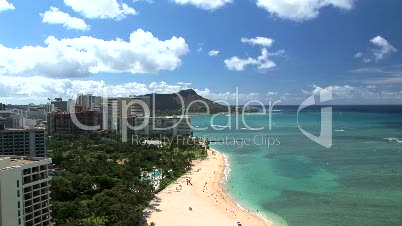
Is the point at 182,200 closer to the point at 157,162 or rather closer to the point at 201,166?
the point at 157,162

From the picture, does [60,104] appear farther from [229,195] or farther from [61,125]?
[229,195]

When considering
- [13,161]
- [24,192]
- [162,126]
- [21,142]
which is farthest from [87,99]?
[24,192]

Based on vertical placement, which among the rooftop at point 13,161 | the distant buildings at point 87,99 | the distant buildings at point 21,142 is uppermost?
the distant buildings at point 87,99

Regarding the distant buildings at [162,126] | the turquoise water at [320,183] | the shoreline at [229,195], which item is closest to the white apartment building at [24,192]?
the shoreline at [229,195]

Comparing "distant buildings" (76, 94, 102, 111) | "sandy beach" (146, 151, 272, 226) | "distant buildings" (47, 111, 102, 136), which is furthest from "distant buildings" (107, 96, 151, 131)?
"sandy beach" (146, 151, 272, 226)

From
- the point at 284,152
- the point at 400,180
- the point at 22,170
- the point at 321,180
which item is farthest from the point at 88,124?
the point at 22,170

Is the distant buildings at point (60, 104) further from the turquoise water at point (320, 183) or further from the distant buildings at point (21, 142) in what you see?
the distant buildings at point (21, 142)
